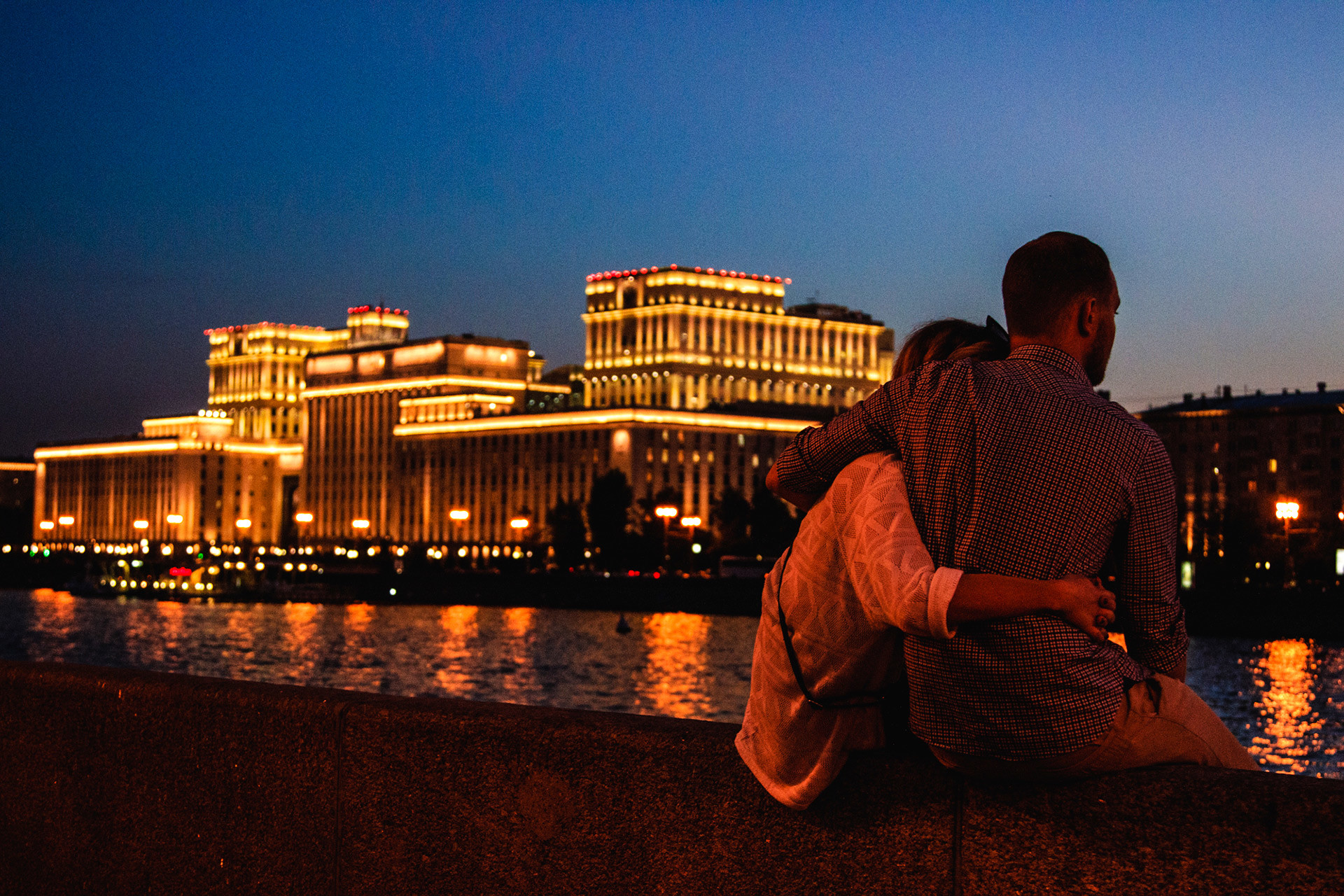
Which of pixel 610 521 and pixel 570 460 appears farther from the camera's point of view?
pixel 570 460

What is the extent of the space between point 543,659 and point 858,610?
5902 cm

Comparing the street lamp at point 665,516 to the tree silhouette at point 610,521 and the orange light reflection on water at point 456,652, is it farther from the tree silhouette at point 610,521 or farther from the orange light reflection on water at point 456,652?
the orange light reflection on water at point 456,652

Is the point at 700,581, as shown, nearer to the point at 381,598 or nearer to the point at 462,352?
the point at 381,598

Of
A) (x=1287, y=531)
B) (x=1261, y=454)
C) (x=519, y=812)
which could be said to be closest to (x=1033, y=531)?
(x=519, y=812)

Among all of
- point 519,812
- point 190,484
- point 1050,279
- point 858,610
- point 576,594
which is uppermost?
point 190,484

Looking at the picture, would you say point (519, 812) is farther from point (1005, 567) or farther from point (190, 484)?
point (190, 484)

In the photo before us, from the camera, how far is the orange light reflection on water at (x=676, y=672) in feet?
151

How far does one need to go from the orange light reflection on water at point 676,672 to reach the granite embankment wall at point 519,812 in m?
21.6

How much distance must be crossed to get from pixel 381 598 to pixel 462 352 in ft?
155

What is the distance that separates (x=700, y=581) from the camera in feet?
317

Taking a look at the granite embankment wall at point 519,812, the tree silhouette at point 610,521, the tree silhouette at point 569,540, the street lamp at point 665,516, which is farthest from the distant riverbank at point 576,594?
the granite embankment wall at point 519,812

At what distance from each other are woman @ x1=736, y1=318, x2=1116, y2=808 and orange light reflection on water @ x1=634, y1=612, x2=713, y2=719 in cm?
2404

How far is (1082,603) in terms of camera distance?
3.66 m

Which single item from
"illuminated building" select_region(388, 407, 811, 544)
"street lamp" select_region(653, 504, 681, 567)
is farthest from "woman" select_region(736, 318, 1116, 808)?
"illuminated building" select_region(388, 407, 811, 544)
